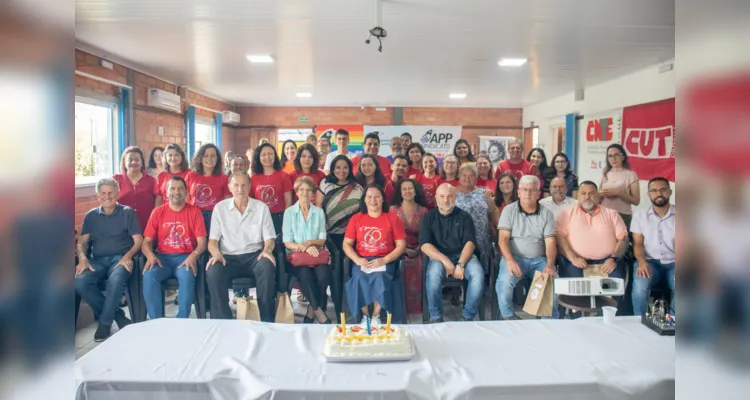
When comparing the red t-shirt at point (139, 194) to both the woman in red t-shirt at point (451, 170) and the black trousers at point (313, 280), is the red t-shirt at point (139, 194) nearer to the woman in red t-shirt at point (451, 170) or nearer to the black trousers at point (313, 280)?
the black trousers at point (313, 280)

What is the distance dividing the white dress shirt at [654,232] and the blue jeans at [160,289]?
2.98m

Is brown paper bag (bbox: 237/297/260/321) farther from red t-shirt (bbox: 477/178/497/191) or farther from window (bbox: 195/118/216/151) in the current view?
window (bbox: 195/118/216/151)

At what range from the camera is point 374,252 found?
330 cm

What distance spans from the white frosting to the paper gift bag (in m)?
1.38

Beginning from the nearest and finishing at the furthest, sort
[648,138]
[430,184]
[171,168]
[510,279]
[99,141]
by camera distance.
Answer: [510,279] → [171,168] → [430,184] → [99,141] → [648,138]

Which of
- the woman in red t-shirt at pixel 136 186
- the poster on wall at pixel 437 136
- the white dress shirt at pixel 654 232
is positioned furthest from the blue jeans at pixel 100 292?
the poster on wall at pixel 437 136

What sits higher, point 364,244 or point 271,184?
point 271,184

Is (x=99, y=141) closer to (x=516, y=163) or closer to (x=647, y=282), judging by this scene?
(x=516, y=163)

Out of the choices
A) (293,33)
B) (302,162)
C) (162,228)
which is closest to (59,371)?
(162,228)

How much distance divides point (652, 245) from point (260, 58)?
158 inches

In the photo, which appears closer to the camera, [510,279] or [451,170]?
[510,279]

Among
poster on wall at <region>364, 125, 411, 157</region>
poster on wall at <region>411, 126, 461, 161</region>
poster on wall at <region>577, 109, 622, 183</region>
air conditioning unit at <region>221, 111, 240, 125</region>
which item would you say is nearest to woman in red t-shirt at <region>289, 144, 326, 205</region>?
poster on wall at <region>577, 109, 622, 183</region>

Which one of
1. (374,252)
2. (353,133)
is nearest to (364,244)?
(374,252)

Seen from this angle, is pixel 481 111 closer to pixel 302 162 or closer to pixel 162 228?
pixel 302 162
